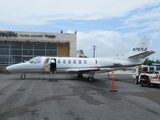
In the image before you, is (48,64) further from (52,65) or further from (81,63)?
(81,63)

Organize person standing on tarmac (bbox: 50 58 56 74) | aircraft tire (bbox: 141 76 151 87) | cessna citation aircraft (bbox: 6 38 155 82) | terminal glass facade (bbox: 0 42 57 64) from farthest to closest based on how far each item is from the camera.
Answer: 1. terminal glass facade (bbox: 0 42 57 64)
2. person standing on tarmac (bbox: 50 58 56 74)
3. cessna citation aircraft (bbox: 6 38 155 82)
4. aircraft tire (bbox: 141 76 151 87)

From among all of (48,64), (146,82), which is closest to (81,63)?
(48,64)

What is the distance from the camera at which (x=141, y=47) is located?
2027cm

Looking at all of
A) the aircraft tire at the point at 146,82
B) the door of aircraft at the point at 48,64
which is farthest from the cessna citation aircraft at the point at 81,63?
the aircraft tire at the point at 146,82

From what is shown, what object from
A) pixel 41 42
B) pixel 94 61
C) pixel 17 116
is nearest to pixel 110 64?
pixel 94 61

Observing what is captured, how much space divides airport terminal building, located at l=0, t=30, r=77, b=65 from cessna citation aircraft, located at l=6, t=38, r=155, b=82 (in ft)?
49.4

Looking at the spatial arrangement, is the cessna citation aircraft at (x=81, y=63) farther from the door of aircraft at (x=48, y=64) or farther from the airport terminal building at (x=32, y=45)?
the airport terminal building at (x=32, y=45)

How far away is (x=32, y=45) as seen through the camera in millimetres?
33844

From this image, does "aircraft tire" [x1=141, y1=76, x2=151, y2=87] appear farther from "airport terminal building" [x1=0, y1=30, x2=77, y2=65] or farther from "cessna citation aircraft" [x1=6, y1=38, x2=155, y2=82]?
"airport terminal building" [x1=0, y1=30, x2=77, y2=65]

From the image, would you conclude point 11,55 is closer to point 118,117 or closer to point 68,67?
point 68,67

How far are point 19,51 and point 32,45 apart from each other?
2684 millimetres

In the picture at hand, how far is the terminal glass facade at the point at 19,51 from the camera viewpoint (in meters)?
33.2

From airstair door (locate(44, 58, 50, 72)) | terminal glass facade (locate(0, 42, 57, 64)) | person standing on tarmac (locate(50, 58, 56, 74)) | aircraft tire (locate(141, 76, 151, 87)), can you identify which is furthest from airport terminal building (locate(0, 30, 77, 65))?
aircraft tire (locate(141, 76, 151, 87))

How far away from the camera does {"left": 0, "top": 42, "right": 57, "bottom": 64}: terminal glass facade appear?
3319 cm
